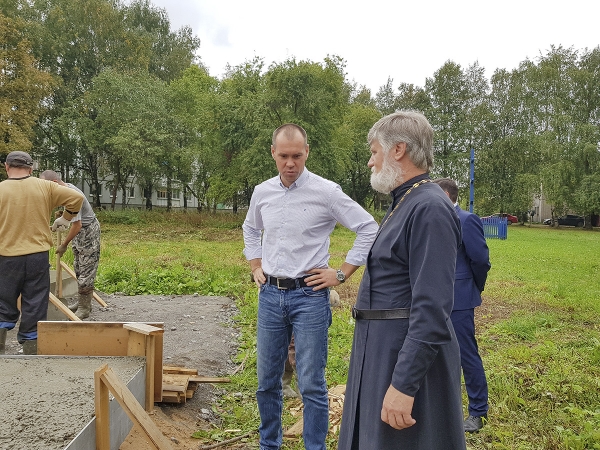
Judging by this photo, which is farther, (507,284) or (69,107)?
(69,107)

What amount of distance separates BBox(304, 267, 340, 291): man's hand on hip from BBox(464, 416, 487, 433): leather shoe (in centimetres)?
194

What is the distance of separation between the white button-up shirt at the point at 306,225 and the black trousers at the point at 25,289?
8.52 ft

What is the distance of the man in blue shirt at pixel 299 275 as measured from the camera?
3.23 m

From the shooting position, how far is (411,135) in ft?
7.20

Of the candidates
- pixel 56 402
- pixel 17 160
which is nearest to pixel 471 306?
pixel 56 402

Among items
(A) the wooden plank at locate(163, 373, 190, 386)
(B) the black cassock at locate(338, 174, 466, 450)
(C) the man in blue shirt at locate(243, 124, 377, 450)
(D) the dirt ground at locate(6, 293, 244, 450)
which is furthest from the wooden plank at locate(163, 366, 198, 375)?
(B) the black cassock at locate(338, 174, 466, 450)

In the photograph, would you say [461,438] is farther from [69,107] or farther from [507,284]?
[69,107]

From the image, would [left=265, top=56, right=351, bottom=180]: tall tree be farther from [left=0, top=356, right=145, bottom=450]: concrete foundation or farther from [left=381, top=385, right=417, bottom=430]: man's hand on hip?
[left=381, top=385, right=417, bottom=430]: man's hand on hip

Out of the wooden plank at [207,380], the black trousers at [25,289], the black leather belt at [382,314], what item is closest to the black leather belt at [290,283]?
the black leather belt at [382,314]

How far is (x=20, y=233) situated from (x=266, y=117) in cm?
2273

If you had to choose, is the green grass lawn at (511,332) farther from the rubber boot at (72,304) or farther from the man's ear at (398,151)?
the man's ear at (398,151)

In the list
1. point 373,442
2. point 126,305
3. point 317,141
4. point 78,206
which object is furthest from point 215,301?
point 317,141

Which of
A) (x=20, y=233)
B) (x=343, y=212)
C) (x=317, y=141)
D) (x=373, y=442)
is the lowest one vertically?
(x=373, y=442)

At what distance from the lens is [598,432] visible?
3977 millimetres
